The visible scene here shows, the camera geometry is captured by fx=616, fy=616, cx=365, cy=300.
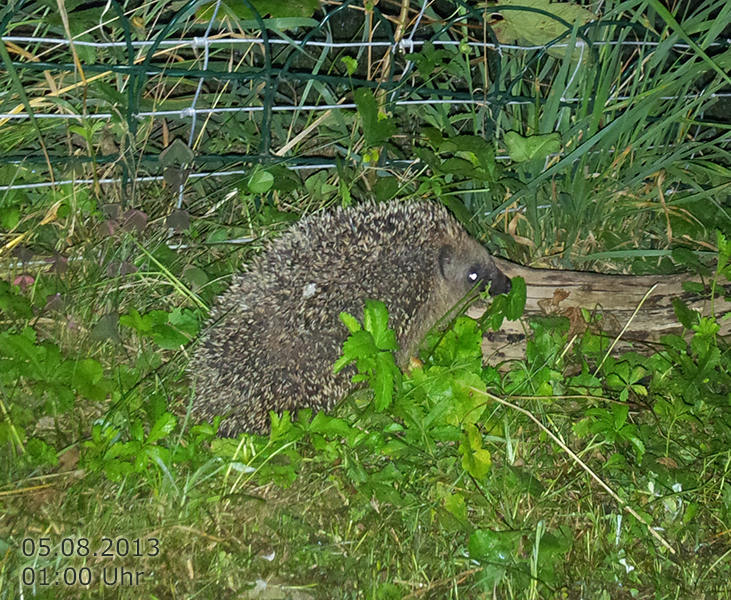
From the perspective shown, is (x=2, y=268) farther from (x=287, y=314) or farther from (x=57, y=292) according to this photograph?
(x=287, y=314)

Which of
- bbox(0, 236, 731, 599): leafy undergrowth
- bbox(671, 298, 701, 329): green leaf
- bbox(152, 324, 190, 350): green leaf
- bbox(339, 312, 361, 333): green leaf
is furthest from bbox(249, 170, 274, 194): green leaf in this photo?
bbox(671, 298, 701, 329): green leaf

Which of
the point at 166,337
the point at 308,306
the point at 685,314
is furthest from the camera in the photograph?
the point at 685,314

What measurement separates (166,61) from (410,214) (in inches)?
92.3

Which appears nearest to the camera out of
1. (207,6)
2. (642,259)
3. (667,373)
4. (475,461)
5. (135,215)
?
(475,461)

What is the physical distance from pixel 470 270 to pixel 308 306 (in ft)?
3.85

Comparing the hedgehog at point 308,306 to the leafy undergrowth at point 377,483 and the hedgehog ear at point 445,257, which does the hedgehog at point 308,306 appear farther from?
the leafy undergrowth at point 377,483

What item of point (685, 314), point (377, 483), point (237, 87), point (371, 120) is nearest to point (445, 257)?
point (371, 120)

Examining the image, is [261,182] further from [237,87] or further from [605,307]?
[605,307]

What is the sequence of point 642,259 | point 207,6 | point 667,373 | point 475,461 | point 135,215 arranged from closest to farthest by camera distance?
point 475,461
point 667,373
point 135,215
point 207,6
point 642,259

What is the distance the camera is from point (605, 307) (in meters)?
3.87

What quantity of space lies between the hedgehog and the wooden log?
25cm

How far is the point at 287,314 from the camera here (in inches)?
130

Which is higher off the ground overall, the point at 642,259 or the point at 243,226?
the point at 243,226

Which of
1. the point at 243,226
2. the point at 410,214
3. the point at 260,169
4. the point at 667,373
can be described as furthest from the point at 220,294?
the point at 667,373
